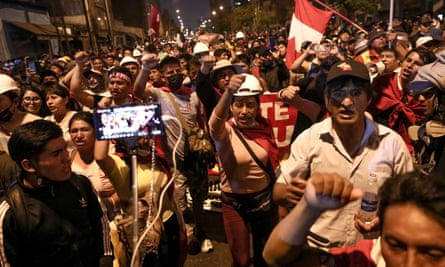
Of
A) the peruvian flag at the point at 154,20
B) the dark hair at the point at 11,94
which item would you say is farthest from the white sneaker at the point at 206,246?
the peruvian flag at the point at 154,20

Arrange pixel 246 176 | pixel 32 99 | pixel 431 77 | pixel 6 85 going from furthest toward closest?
pixel 32 99 < pixel 6 85 < pixel 246 176 < pixel 431 77

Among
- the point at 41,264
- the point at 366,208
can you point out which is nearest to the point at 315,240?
the point at 366,208

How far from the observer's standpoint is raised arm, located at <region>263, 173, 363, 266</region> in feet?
4.52

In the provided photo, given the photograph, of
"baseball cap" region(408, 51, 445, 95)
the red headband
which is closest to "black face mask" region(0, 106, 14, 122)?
the red headband

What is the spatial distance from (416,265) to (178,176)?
131 inches

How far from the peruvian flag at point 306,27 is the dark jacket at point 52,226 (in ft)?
15.4

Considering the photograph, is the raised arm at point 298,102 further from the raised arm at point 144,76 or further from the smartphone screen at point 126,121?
the raised arm at point 144,76

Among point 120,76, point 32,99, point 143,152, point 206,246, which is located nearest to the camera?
point 143,152

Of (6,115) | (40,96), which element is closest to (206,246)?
(6,115)

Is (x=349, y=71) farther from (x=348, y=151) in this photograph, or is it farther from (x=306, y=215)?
(x=306, y=215)

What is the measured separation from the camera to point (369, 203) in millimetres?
2129

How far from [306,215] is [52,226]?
168 centimetres

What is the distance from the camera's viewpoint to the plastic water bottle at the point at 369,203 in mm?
2111

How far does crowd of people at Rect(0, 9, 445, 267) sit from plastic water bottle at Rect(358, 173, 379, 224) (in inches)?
1.2
